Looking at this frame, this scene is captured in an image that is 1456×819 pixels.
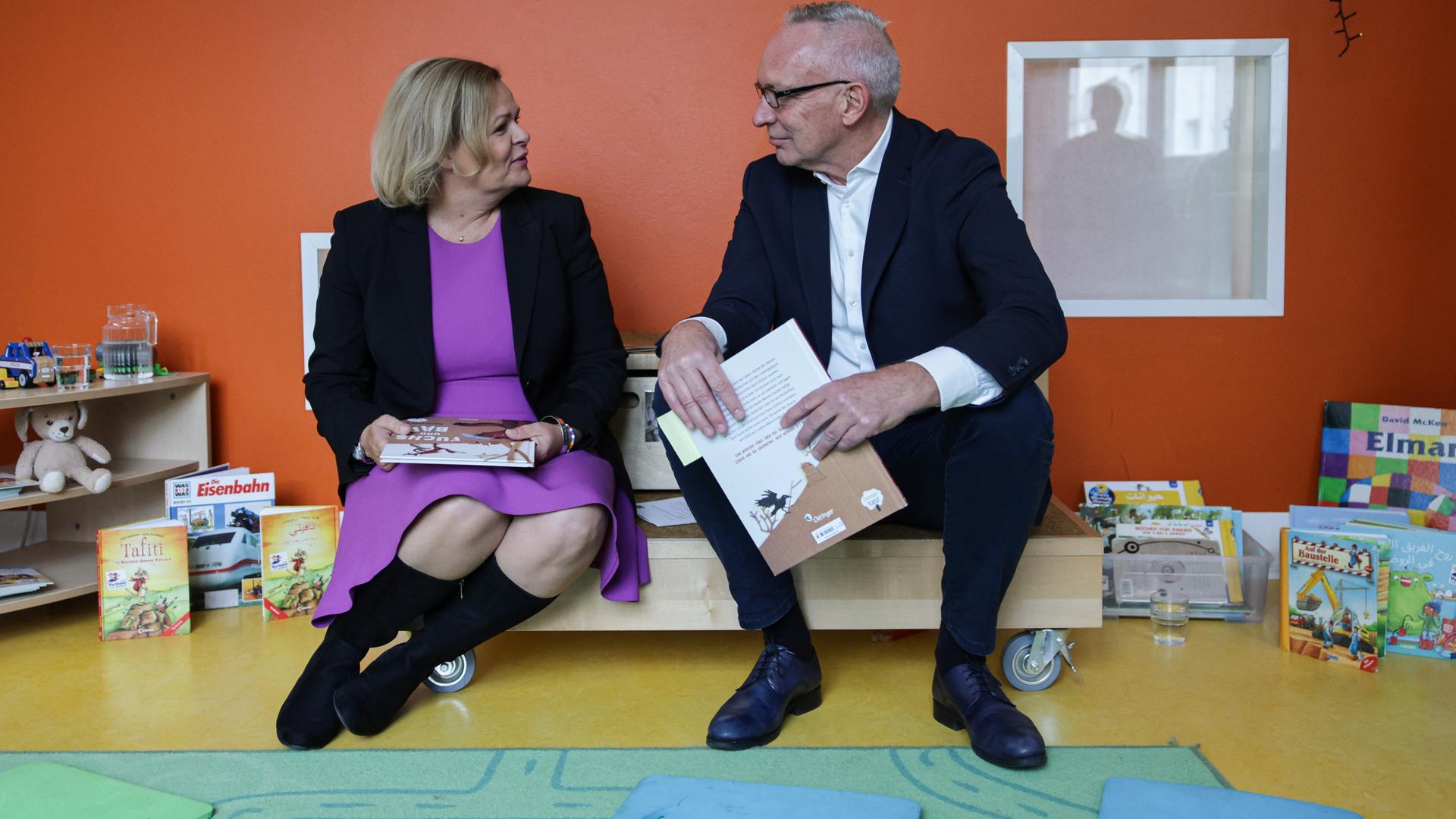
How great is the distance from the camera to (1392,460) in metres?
2.69

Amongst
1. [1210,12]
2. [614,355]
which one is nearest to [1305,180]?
[1210,12]

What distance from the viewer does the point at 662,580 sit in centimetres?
204

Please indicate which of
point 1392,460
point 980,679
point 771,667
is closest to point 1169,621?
point 980,679

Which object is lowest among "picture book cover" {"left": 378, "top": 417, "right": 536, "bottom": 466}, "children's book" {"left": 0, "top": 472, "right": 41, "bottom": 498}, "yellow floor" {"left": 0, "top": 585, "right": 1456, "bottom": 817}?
"yellow floor" {"left": 0, "top": 585, "right": 1456, "bottom": 817}

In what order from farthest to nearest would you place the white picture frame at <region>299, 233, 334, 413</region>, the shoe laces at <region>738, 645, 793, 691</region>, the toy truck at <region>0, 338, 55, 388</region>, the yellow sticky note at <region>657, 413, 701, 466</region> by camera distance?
the white picture frame at <region>299, 233, 334, 413</region>
the toy truck at <region>0, 338, 55, 388</region>
the shoe laces at <region>738, 645, 793, 691</region>
the yellow sticky note at <region>657, 413, 701, 466</region>

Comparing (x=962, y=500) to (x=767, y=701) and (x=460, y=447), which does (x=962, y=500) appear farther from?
(x=460, y=447)

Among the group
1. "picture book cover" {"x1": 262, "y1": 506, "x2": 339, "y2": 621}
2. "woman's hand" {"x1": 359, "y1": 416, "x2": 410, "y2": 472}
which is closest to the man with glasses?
"woman's hand" {"x1": 359, "y1": 416, "x2": 410, "y2": 472}

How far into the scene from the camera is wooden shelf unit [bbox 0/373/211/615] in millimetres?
2727

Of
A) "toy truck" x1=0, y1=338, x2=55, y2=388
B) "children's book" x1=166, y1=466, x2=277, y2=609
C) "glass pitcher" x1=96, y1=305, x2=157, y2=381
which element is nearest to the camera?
"toy truck" x1=0, y1=338, x2=55, y2=388

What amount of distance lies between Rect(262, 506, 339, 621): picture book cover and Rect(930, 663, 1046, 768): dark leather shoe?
143cm

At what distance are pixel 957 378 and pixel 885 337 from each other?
14.1 inches

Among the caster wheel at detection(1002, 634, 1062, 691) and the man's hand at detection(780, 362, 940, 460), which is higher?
the man's hand at detection(780, 362, 940, 460)

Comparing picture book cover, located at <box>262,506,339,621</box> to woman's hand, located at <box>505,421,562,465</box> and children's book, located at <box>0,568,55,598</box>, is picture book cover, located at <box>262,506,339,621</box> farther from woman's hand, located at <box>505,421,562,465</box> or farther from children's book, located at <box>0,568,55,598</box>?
woman's hand, located at <box>505,421,562,465</box>

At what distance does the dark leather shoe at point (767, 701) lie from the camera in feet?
5.70
